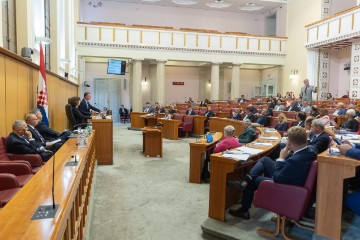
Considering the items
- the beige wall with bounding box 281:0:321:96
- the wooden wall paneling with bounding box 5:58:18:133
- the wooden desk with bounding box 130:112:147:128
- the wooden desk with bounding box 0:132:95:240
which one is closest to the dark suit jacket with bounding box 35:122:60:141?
the wooden wall paneling with bounding box 5:58:18:133

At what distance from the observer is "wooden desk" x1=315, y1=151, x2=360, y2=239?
2.83 m

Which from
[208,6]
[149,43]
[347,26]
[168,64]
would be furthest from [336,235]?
[208,6]

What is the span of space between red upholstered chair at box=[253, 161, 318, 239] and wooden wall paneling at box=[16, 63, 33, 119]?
3691mm

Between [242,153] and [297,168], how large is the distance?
0.88m

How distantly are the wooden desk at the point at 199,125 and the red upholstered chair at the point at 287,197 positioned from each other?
8.14 metres

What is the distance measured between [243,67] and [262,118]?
1193 centimetres

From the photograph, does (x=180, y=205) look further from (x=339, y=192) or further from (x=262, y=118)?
(x=262, y=118)

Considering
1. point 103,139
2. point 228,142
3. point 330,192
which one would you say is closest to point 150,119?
point 103,139

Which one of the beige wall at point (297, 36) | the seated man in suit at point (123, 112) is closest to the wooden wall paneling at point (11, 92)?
the seated man in suit at point (123, 112)

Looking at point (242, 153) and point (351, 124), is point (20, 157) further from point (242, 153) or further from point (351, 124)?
point (351, 124)

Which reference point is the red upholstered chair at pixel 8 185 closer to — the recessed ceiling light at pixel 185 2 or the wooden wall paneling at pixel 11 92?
the wooden wall paneling at pixel 11 92

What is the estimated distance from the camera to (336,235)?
9.48 feet

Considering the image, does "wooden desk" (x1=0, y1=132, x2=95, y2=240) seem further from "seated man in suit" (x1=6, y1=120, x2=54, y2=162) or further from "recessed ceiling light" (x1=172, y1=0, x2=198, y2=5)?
"recessed ceiling light" (x1=172, y1=0, x2=198, y2=5)

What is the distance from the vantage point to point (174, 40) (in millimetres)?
16484
